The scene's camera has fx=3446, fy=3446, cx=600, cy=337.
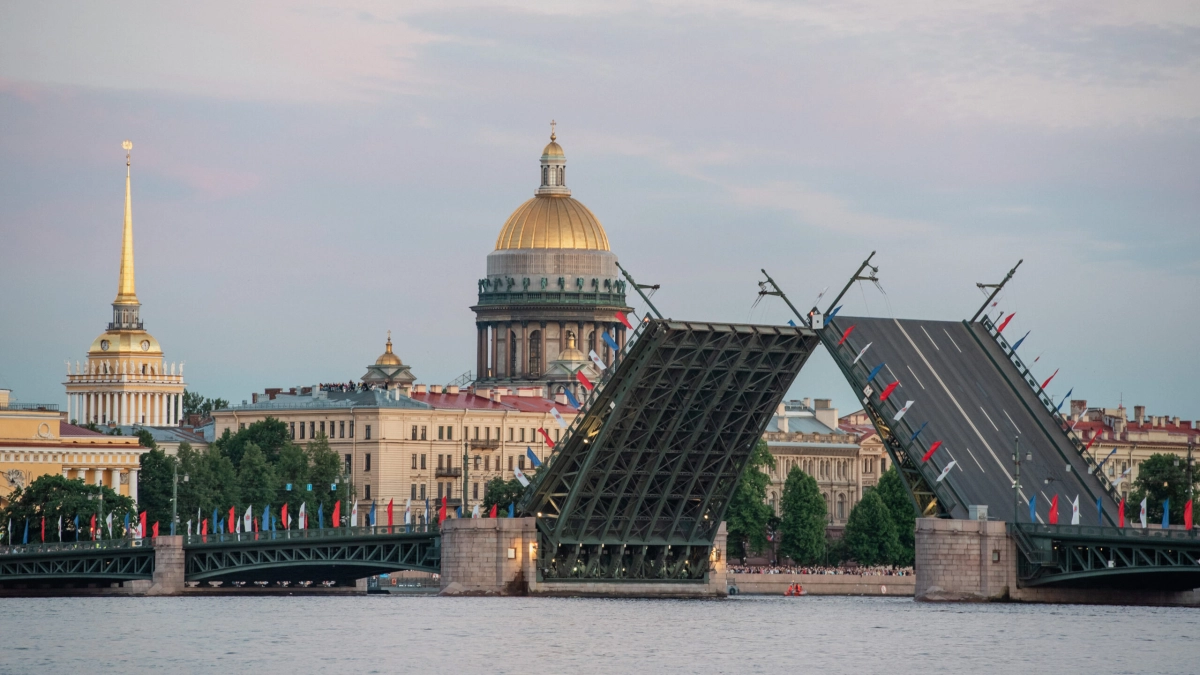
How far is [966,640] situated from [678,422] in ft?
49.1

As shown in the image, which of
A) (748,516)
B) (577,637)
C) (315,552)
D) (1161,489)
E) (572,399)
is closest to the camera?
(577,637)

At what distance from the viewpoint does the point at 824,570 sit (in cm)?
12562

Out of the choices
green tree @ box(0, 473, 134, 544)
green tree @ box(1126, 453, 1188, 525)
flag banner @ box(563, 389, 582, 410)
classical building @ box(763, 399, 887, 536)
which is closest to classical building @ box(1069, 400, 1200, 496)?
classical building @ box(763, 399, 887, 536)

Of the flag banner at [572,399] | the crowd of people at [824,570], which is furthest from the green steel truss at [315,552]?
the flag banner at [572,399]

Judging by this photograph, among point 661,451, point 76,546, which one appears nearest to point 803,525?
point 76,546

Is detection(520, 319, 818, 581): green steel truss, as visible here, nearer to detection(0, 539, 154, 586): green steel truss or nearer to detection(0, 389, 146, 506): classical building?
detection(0, 539, 154, 586): green steel truss

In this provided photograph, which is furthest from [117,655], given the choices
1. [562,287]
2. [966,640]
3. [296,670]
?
[562,287]

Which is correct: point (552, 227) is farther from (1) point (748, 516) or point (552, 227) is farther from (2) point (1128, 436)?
(1) point (748, 516)

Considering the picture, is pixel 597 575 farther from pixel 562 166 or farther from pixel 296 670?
pixel 562 166

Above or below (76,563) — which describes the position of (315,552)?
above

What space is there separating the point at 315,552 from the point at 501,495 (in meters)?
28.9

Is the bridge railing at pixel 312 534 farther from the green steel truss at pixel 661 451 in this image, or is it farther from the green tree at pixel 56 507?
the green tree at pixel 56 507

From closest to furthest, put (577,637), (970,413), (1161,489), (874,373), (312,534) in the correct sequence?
(577,637), (874,373), (970,413), (312,534), (1161,489)

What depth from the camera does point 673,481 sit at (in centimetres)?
9244
